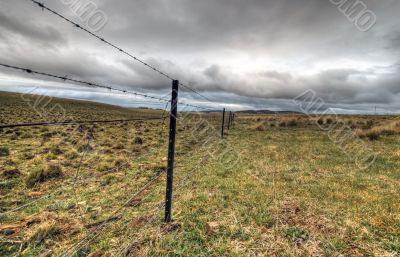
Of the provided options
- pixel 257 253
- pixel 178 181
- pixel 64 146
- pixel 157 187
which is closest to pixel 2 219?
pixel 157 187

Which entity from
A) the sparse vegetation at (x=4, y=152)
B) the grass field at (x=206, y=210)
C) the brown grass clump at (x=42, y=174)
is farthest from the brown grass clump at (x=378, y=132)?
the sparse vegetation at (x=4, y=152)

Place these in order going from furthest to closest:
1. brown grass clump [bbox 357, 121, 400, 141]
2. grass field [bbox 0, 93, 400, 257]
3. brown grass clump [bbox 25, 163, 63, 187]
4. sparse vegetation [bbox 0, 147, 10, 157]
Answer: brown grass clump [bbox 357, 121, 400, 141] → sparse vegetation [bbox 0, 147, 10, 157] → brown grass clump [bbox 25, 163, 63, 187] → grass field [bbox 0, 93, 400, 257]

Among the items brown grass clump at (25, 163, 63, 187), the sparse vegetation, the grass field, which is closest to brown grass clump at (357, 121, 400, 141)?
the grass field

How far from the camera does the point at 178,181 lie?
6941 millimetres

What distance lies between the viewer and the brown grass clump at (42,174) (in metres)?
6.62

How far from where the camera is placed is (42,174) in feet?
22.8

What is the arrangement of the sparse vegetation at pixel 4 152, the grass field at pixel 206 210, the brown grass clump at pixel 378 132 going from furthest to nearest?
the brown grass clump at pixel 378 132 → the sparse vegetation at pixel 4 152 → the grass field at pixel 206 210

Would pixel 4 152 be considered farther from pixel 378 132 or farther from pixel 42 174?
pixel 378 132

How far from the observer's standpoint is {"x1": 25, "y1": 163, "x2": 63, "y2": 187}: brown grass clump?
662 centimetres

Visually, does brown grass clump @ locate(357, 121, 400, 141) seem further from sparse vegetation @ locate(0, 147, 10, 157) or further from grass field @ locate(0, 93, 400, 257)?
sparse vegetation @ locate(0, 147, 10, 157)

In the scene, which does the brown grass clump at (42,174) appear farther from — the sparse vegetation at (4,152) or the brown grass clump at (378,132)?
the brown grass clump at (378,132)

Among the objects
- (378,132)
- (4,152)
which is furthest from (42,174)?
(378,132)

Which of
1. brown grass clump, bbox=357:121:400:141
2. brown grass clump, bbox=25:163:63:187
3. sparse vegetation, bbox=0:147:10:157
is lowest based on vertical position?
sparse vegetation, bbox=0:147:10:157

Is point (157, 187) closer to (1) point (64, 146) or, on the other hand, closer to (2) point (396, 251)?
(2) point (396, 251)
